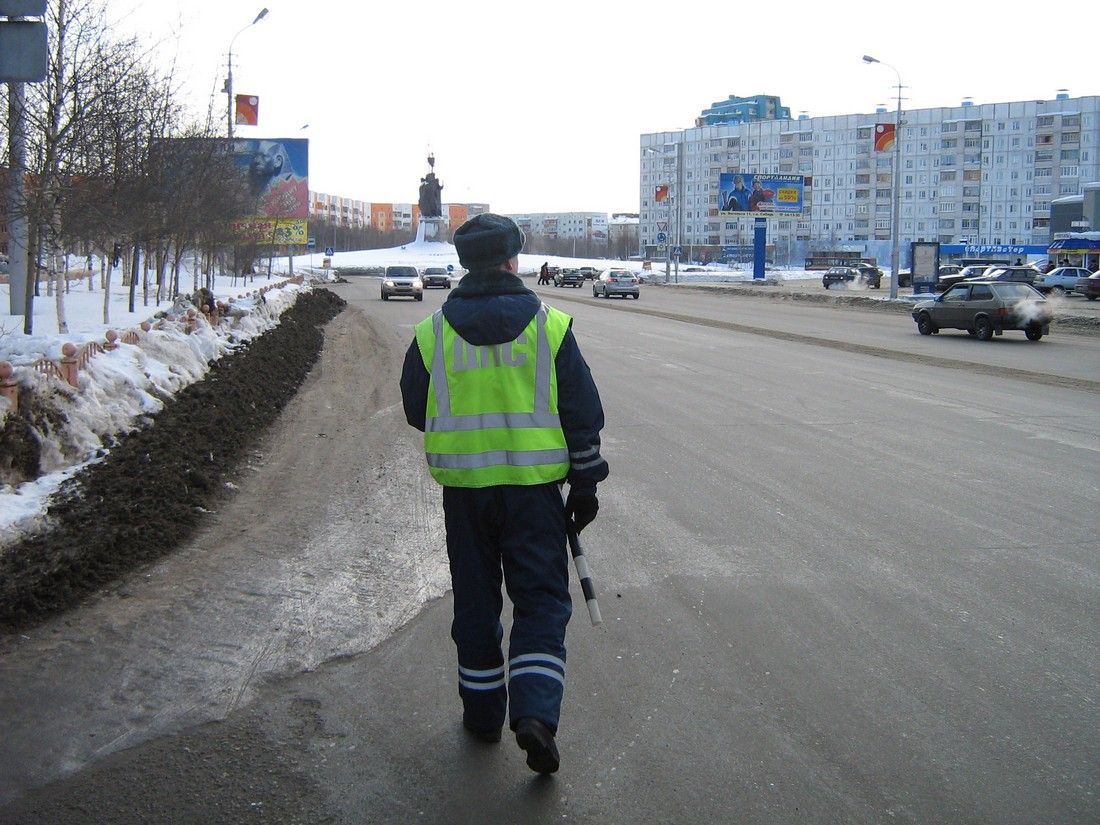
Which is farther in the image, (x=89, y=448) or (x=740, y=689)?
(x=89, y=448)

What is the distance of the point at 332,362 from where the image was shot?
706 inches

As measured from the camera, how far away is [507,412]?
12.4 ft

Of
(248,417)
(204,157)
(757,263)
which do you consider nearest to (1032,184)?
(757,263)

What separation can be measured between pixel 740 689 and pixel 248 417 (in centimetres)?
771

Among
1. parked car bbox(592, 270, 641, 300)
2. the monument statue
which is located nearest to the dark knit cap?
parked car bbox(592, 270, 641, 300)

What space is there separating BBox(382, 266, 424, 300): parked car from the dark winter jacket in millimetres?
38693

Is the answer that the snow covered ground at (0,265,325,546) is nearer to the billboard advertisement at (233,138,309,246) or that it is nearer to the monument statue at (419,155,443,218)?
the billboard advertisement at (233,138,309,246)

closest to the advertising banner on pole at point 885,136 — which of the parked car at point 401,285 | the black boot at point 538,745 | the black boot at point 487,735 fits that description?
the parked car at point 401,285

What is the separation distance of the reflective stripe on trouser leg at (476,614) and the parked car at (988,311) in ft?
75.3

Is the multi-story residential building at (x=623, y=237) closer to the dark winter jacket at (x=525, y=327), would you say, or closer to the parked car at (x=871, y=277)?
the parked car at (x=871, y=277)

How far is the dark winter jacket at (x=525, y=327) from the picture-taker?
3.75m

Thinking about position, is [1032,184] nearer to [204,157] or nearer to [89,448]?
[204,157]

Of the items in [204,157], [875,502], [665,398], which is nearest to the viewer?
[875,502]

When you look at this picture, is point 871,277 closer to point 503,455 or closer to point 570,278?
point 570,278
